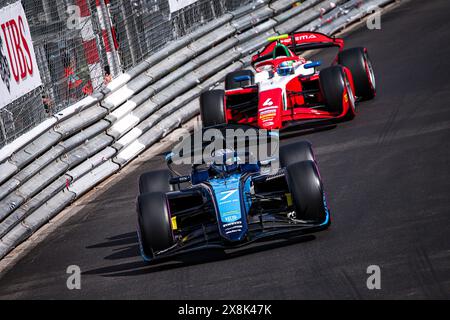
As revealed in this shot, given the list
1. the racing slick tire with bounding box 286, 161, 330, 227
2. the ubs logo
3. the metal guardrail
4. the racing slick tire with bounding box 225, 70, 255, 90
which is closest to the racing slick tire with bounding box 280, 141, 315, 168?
the racing slick tire with bounding box 286, 161, 330, 227

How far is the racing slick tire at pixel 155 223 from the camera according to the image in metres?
8.46

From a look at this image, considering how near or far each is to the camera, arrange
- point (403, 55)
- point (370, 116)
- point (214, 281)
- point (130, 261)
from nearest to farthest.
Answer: point (214, 281), point (130, 261), point (370, 116), point (403, 55)

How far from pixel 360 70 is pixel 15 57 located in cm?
483

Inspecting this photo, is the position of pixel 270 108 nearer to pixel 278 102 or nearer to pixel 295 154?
pixel 278 102

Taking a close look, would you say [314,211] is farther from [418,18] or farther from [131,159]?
[418,18]

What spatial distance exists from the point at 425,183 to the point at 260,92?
4226 mm

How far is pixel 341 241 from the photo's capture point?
817 cm

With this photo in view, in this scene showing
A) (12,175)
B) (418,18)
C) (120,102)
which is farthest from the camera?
(418,18)

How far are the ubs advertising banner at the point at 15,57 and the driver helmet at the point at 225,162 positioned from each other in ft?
10.7

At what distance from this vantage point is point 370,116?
13.2 m

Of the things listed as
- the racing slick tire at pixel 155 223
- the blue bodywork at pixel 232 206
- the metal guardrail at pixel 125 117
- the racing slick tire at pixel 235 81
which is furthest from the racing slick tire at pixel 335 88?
the racing slick tire at pixel 155 223

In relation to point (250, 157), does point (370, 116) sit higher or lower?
lower

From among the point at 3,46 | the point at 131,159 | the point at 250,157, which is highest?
the point at 3,46

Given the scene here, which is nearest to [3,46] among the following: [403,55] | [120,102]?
[120,102]
